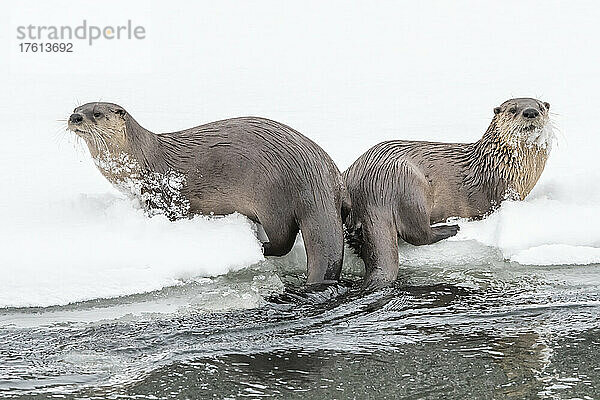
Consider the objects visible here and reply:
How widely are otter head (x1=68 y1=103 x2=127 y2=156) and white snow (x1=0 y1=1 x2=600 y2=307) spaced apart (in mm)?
234

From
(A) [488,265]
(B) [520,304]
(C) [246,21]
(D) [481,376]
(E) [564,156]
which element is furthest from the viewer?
(C) [246,21]

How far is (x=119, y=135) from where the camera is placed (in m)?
3.79

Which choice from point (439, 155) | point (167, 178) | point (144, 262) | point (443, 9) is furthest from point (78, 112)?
point (443, 9)

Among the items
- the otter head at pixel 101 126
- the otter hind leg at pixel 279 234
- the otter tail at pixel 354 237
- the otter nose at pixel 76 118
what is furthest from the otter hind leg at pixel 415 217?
the otter nose at pixel 76 118

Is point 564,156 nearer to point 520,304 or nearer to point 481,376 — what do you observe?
point 520,304

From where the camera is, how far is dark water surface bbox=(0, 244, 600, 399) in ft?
8.34

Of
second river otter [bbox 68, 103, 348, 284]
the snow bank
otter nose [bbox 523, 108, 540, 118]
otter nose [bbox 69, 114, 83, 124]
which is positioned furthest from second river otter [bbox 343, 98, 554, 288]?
otter nose [bbox 69, 114, 83, 124]

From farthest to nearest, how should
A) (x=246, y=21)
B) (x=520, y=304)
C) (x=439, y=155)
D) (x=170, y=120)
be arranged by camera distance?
(x=246, y=21) < (x=170, y=120) < (x=439, y=155) < (x=520, y=304)

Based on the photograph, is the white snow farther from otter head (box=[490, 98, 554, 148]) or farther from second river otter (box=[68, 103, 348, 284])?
otter head (box=[490, 98, 554, 148])

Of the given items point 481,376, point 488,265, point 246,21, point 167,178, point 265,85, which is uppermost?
point 246,21

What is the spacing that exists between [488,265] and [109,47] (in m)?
3.10

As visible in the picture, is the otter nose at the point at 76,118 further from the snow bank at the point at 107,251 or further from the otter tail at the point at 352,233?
the otter tail at the point at 352,233

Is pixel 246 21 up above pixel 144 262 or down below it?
above

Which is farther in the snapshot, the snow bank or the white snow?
the white snow
